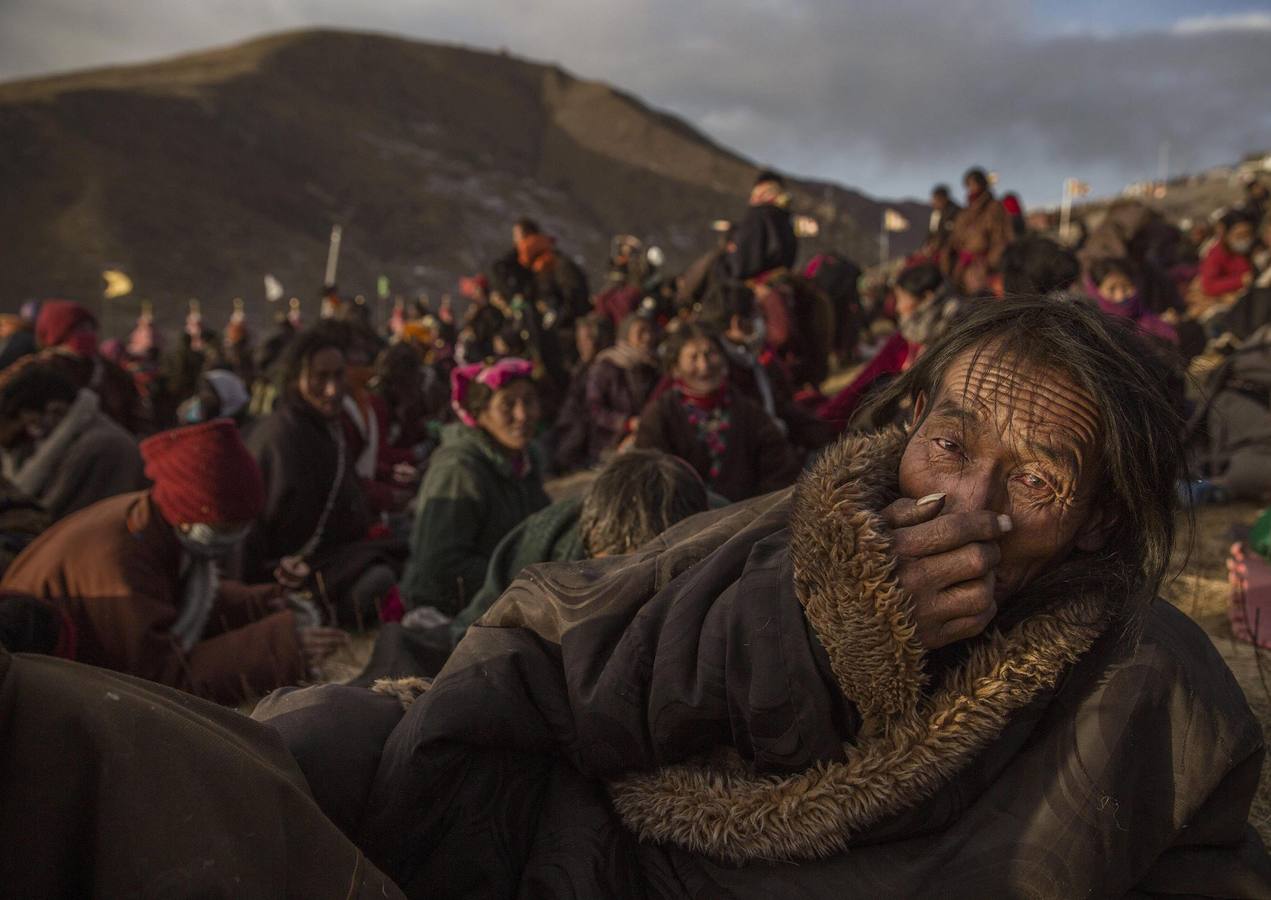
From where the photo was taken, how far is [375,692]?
1.94 m

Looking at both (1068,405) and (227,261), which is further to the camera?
(227,261)

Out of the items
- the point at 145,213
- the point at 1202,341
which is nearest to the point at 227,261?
the point at 145,213

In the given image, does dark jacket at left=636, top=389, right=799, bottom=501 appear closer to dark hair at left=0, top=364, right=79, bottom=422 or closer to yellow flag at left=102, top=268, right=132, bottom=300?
dark hair at left=0, top=364, right=79, bottom=422

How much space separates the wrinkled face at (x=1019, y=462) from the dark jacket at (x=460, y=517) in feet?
10.0

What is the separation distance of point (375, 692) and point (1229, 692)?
1.55m

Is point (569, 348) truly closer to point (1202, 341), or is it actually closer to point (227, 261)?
point (1202, 341)

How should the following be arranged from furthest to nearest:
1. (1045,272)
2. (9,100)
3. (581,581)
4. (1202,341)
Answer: (9,100) < (1202,341) < (1045,272) < (581,581)

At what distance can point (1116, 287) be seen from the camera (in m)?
6.45

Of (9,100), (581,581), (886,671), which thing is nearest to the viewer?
(886,671)

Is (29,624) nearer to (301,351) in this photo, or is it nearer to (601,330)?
(301,351)

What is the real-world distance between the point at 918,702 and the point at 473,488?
10.5 feet

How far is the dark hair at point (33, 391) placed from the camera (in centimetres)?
500

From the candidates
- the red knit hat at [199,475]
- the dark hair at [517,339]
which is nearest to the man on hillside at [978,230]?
the dark hair at [517,339]

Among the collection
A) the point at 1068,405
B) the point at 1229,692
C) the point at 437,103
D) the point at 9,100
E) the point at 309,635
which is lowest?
the point at 309,635
